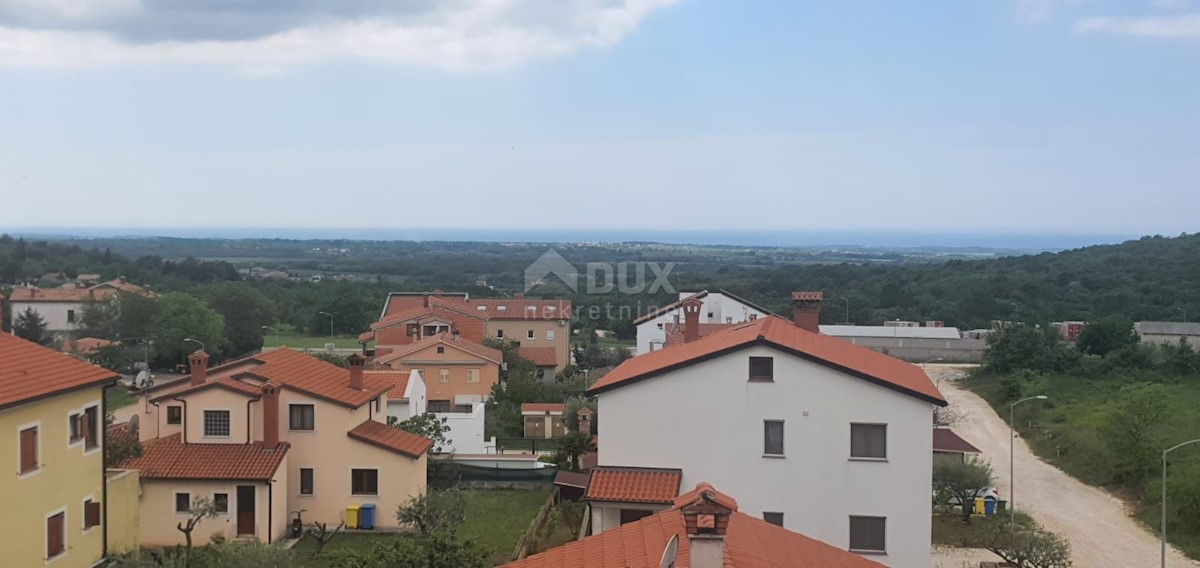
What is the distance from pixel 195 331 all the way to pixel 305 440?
132 feet

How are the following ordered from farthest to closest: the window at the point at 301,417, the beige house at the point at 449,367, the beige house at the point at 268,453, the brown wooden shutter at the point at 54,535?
1. the beige house at the point at 449,367
2. the window at the point at 301,417
3. the beige house at the point at 268,453
4. the brown wooden shutter at the point at 54,535

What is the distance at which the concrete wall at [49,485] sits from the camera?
54.7 feet

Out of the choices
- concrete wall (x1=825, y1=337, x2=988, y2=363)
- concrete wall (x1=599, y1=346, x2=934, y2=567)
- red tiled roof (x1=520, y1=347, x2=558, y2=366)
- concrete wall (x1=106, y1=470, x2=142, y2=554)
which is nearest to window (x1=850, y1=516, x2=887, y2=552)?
concrete wall (x1=599, y1=346, x2=934, y2=567)

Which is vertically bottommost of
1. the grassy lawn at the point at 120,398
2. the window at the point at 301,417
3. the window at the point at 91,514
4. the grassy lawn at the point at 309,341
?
the grassy lawn at the point at 309,341

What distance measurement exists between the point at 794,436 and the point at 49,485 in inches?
550

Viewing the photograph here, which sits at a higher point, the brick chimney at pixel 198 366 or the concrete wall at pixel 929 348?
the brick chimney at pixel 198 366

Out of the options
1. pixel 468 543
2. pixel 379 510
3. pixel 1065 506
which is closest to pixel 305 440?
pixel 379 510

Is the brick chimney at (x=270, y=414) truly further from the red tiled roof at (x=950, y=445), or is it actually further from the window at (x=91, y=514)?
the red tiled roof at (x=950, y=445)

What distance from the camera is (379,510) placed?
25.9 meters

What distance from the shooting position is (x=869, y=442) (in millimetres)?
20453

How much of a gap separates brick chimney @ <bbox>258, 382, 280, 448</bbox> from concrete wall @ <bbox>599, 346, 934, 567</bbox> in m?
8.89

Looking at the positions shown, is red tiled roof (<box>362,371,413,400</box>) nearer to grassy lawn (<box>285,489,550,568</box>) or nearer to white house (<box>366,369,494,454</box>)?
white house (<box>366,369,494,454</box>)

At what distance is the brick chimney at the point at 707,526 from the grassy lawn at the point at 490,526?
38.3 ft

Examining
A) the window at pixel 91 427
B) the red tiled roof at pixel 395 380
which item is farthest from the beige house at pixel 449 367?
the window at pixel 91 427
